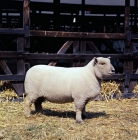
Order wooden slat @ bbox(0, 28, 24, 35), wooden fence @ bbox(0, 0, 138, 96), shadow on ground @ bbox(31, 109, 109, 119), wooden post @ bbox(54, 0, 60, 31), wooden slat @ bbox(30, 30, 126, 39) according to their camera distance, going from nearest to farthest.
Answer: shadow on ground @ bbox(31, 109, 109, 119)
wooden slat @ bbox(0, 28, 24, 35)
wooden fence @ bbox(0, 0, 138, 96)
wooden slat @ bbox(30, 30, 126, 39)
wooden post @ bbox(54, 0, 60, 31)

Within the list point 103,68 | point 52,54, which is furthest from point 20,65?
point 103,68

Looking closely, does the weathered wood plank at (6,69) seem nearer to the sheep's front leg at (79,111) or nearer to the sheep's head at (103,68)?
the sheep's front leg at (79,111)

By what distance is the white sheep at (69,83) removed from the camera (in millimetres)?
6664

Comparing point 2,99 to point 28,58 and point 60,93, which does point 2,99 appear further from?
point 60,93

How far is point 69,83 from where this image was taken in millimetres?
6770

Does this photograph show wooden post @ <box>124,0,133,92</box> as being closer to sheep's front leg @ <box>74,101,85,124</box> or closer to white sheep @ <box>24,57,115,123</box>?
white sheep @ <box>24,57,115,123</box>

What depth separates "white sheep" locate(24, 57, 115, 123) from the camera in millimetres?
6664

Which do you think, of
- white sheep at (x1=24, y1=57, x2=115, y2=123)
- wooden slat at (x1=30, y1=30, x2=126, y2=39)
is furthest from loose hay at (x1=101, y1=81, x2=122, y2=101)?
white sheep at (x1=24, y1=57, x2=115, y2=123)

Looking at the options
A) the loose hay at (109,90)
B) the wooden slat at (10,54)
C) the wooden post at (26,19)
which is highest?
the wooden post at (26,19)

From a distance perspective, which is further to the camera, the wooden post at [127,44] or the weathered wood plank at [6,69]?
the wooden post at [127,44]

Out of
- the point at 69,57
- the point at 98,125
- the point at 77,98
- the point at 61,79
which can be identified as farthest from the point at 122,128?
the point at 69,57

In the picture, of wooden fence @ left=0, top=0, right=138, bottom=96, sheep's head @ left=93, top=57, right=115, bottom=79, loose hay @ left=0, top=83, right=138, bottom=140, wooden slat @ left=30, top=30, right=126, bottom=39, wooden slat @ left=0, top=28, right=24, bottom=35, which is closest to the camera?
loose hay @ left=0, top=83, right=138, bottom=140

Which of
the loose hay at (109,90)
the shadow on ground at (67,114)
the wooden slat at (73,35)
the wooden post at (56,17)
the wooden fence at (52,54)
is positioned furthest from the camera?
the wooden post at (56,17)

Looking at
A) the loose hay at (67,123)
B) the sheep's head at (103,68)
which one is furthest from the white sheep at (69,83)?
the loose hay at (67,123)
